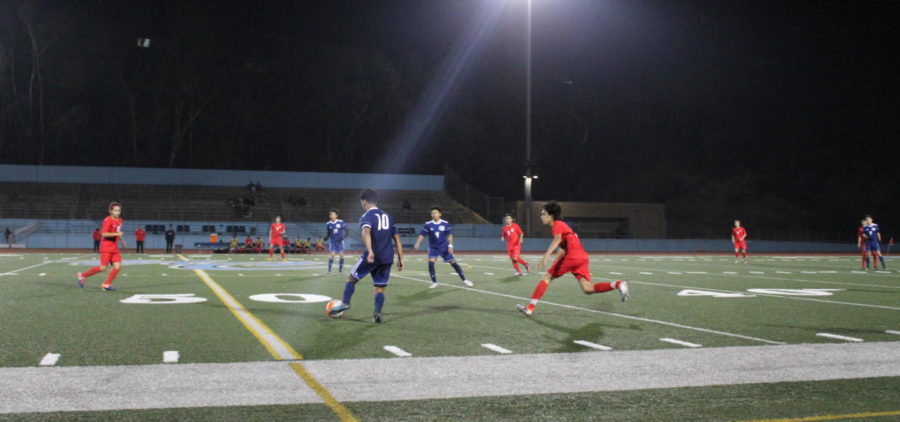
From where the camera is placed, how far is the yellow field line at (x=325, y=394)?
5.21 metres

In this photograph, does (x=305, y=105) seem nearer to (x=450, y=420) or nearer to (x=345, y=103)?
(x=345, y=103)

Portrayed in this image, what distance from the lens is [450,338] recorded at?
29.4 ft

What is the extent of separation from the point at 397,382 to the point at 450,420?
1.28m

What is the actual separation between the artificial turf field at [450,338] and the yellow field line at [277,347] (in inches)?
1.0

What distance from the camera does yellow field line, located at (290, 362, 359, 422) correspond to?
521cm

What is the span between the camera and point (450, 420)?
5.12 metres

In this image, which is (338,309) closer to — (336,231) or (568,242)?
(568,242)

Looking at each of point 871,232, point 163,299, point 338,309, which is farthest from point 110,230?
point 871,232

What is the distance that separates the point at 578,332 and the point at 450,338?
5.70 ft

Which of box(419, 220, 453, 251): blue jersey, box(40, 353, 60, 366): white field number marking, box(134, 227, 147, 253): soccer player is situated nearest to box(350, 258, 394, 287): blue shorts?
box(40, 353, 60, 366): white field number marking

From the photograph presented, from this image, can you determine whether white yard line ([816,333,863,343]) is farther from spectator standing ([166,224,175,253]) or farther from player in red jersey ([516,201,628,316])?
spectator standing ([166,224,175,253])

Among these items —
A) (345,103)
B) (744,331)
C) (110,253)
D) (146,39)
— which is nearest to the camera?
(744,331)

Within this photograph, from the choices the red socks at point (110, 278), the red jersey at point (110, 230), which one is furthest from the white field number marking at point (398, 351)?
the red jersey at point (110, 230)

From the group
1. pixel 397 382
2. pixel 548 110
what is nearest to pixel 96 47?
pixel 548 110
